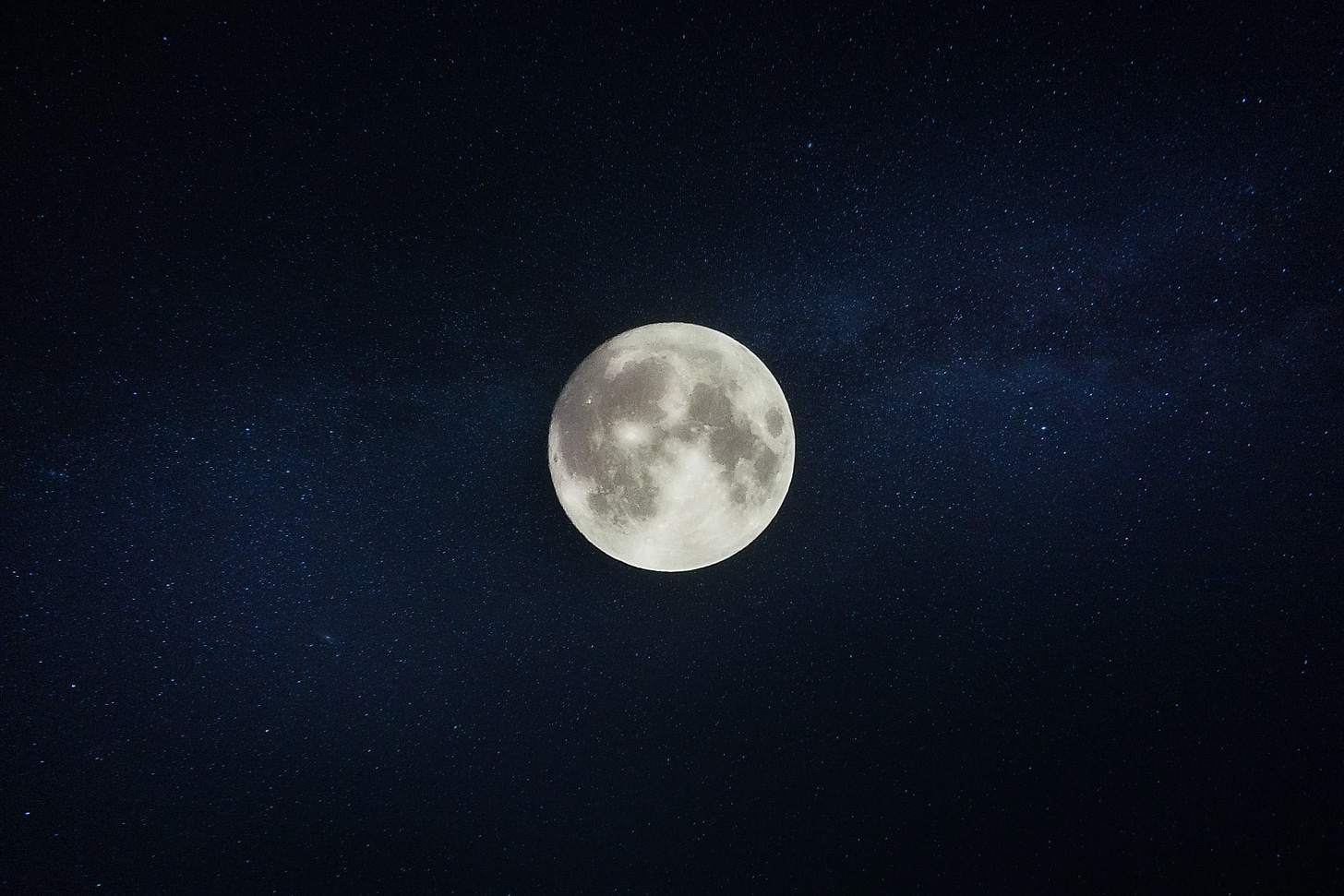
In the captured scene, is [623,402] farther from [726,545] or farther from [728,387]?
[726,545]

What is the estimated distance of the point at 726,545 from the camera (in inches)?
135

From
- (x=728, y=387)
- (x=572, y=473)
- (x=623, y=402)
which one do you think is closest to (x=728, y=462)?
(x=728, y=387)

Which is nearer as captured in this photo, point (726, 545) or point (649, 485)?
point (649, 485)

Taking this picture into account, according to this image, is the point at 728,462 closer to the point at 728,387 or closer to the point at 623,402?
the point at 728,387

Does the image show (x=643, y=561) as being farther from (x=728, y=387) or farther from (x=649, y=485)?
(x=728, y=387)

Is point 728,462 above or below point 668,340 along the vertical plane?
below

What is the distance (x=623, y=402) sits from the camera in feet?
10.4

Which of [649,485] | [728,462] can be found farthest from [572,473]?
[728,462]

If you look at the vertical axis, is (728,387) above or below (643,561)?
above

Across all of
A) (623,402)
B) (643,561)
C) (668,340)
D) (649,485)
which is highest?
(668,340)

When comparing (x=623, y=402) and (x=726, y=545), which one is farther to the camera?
(x=726, y=545)

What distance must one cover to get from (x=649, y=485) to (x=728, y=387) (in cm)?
74

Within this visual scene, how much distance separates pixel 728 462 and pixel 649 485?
468 mm

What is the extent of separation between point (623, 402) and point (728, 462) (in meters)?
0.69
